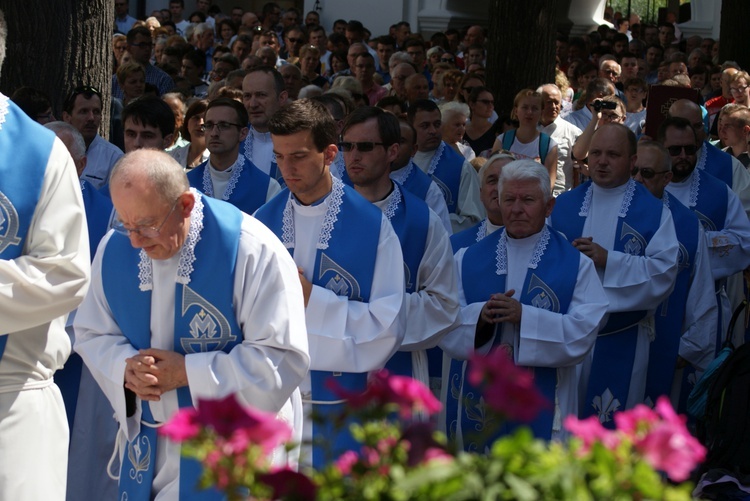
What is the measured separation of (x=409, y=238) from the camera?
5461 mm

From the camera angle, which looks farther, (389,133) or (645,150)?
(645,150)

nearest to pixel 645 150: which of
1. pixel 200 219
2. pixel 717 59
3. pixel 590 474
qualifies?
pixel 200 219

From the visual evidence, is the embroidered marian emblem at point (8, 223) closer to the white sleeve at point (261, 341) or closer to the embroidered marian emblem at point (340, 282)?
the white sleeve at point (261, 341)

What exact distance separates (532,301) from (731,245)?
2439 millimetres

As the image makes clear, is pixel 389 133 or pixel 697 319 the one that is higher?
pixel 389 133

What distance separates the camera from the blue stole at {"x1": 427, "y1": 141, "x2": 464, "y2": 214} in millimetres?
7957

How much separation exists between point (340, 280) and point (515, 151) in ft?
16.5

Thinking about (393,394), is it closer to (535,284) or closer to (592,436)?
(592,436)

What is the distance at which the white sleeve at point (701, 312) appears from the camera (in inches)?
278

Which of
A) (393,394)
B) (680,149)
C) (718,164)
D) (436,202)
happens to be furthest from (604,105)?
(393,394)

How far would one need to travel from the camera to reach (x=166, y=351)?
3.85 metres

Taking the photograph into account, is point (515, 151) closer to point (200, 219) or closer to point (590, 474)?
point (200, 219)

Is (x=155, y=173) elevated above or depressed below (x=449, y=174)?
above

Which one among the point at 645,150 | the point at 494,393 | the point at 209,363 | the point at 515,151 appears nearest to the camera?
the point at 494,393
